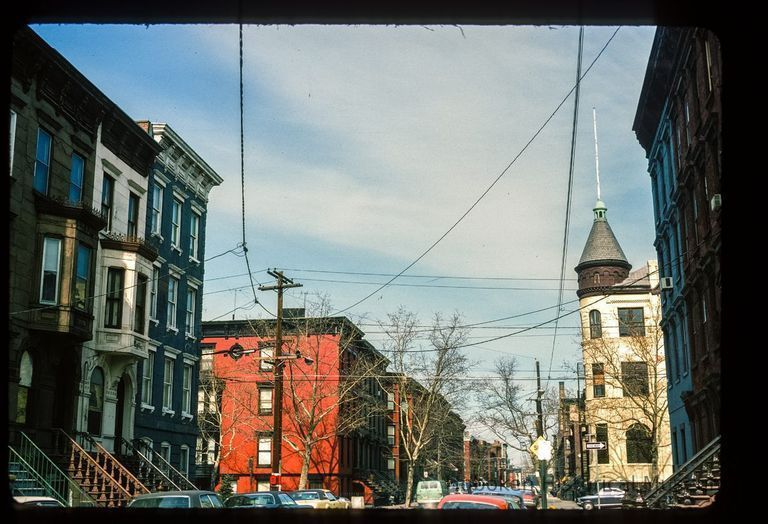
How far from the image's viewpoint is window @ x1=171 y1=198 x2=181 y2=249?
1471 inches

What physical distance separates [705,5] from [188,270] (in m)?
34.2

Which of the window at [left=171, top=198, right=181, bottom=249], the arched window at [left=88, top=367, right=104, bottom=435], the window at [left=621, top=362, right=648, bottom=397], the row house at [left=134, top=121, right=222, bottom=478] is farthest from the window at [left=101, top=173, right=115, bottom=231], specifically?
the window at [left=621, top=362, right=648, bottom=397]

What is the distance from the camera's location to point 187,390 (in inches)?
1522

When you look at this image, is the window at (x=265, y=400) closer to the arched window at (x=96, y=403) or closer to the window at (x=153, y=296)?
the window at (x=153, y=296)

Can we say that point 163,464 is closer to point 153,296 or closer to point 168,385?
point 168,385

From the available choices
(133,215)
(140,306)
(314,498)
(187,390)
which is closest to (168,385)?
(187,390)

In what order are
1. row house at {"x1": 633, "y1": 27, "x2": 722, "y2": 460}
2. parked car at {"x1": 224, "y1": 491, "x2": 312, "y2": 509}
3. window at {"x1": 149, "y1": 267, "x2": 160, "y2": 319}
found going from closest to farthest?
parked car at {"x1": 224, "y1": 491, "x2": 312, "y2": 509} < row house at {"x1": 633, "y1": 27, "x2": 722, "y2": 460} < window at {"x1": 149, "y1": 267, "x2": 160, "y2": 319}

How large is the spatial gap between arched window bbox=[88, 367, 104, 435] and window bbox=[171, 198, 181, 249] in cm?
852

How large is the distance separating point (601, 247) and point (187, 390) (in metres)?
55.3

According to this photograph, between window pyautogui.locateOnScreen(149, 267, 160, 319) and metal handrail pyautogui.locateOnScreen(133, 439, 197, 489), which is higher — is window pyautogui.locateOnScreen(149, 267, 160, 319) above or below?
above

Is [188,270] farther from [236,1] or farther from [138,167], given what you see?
[236,1]

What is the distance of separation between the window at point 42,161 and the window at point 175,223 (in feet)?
34.6

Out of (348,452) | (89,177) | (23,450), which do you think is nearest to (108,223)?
(89,177)

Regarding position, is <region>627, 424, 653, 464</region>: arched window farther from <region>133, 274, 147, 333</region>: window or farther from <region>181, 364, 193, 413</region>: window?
<region>133, 274, 147, 333</region>: window
